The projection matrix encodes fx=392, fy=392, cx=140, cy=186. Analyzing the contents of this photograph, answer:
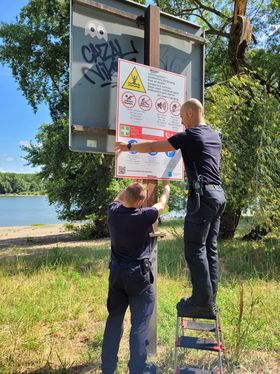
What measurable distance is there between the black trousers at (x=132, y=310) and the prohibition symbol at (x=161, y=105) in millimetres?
1634

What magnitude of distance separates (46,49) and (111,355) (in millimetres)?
14375

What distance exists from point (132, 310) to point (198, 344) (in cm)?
62

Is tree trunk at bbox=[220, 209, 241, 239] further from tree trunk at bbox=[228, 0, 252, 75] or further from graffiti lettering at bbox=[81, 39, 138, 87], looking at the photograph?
graffiti lettering at bbox=[81, 39, 138, 87]

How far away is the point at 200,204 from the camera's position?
317 centimetres

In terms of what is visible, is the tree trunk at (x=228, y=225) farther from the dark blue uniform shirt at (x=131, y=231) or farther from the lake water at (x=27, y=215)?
the lake water at (x=27, y=215)

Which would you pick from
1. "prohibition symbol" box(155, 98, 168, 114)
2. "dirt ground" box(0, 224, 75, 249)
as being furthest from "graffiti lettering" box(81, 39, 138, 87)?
"dirt ground" box(0, 224, 75, 249)

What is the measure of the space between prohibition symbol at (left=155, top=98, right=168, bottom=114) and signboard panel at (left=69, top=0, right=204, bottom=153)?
446 mm

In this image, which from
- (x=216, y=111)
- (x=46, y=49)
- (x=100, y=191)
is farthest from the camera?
(x=100, y=191)

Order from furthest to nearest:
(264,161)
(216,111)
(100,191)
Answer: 1. (100,191)
2. (264,161)
3. (216,111)

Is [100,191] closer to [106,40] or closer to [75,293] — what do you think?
[75,293]

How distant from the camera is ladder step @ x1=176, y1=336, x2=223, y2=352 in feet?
10.5

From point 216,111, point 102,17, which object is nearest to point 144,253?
point 102,17

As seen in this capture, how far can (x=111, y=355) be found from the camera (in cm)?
341

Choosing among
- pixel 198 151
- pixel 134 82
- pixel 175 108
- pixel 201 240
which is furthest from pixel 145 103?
pixel 201 240
